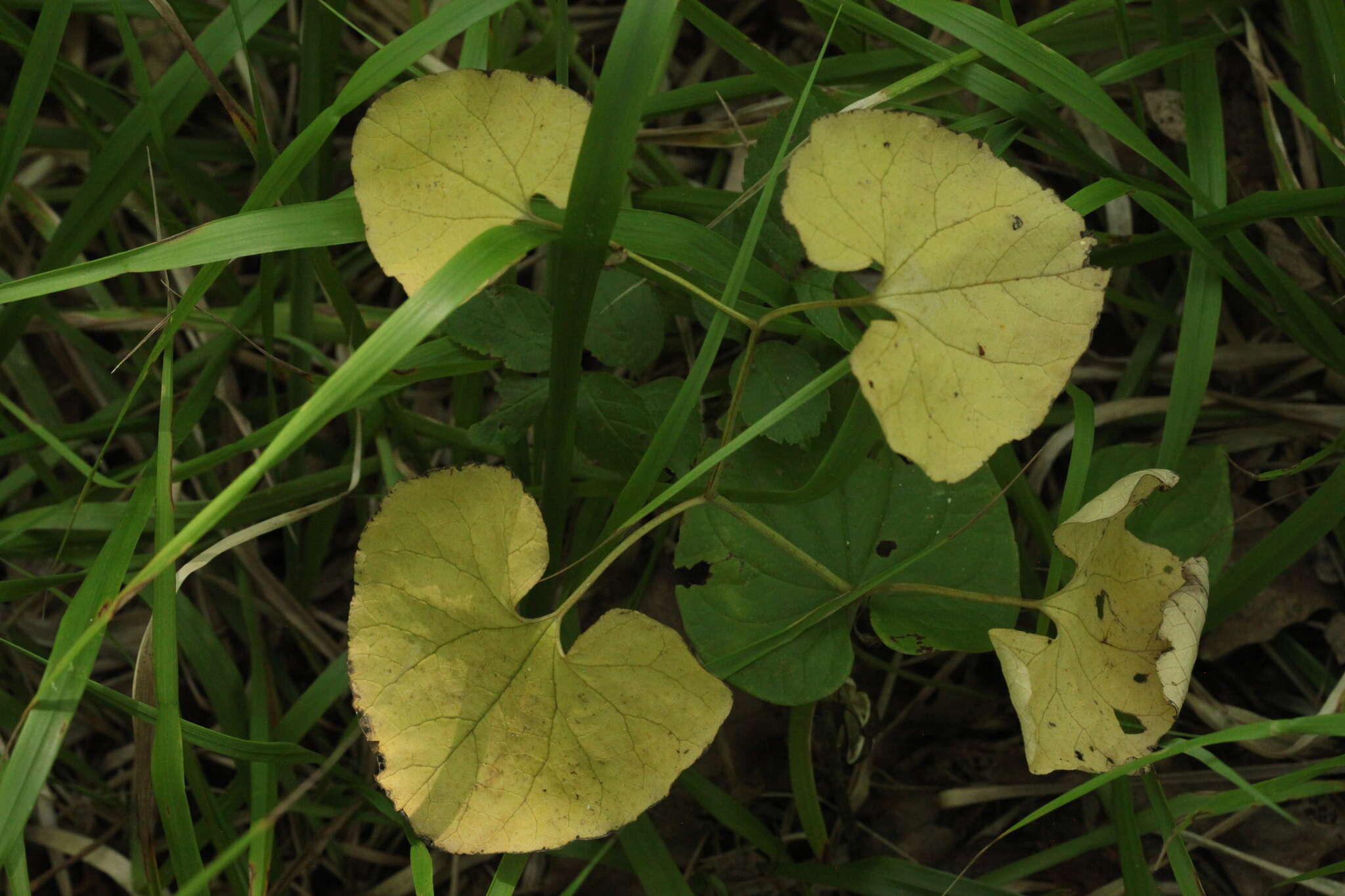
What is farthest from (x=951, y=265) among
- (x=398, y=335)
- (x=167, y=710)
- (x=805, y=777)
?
(x=167, y=710)

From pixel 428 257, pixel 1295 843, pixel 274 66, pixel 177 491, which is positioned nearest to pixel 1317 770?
pixel 1295 843

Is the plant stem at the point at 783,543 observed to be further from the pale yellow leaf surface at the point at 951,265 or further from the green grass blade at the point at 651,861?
the green grass blade at the point at 651,861

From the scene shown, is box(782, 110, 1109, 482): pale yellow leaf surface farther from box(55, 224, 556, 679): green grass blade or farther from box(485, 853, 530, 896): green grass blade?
box(485, 853, 530, 896): green grass blade

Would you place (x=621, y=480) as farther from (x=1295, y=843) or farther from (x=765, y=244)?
(x=1295, y=843)

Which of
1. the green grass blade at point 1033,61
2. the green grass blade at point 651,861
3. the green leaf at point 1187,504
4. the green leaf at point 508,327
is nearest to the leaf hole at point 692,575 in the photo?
the green grass blade at point 651,861

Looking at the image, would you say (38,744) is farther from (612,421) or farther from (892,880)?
(892,880)

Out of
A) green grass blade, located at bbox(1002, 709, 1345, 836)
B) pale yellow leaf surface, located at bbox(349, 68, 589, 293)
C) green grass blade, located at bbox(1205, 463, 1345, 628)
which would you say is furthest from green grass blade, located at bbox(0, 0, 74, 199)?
green grass blade, located at bbox(1205, 463, 1345, 628)
